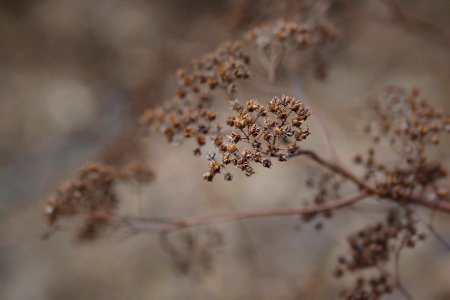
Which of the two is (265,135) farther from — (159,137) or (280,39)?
(159,137)

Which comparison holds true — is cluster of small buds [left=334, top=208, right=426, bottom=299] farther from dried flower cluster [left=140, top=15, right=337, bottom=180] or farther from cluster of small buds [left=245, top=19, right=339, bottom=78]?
cluster of small buds [left=245, top=19, right=339, bottom=78]

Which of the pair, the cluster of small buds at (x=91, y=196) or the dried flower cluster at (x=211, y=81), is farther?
the cluster of small buds at (x=91, y=196)

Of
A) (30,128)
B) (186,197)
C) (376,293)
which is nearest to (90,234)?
(376,293)

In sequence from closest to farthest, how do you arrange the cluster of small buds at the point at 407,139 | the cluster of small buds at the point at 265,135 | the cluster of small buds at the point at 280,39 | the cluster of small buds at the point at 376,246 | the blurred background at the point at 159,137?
the cluster of small buds at the point at 265,135, the cluster of small buds at the point at 407,139, the cluster of small buds at the point at 376,246, the cluster of small buds at the point at 280,39, the blurred background at the point at 159,137

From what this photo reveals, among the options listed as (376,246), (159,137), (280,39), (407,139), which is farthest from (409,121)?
(159,137)

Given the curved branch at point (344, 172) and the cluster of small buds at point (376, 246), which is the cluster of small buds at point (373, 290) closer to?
the cluster of small buds at point (376, 246)

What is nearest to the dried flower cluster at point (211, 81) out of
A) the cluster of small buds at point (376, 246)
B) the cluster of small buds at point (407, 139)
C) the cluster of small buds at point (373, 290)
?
the cluster of small buds at point (407, 139)

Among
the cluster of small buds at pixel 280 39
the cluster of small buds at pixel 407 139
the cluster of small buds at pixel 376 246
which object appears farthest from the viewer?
the cluster of small buds at pixel 280 39
